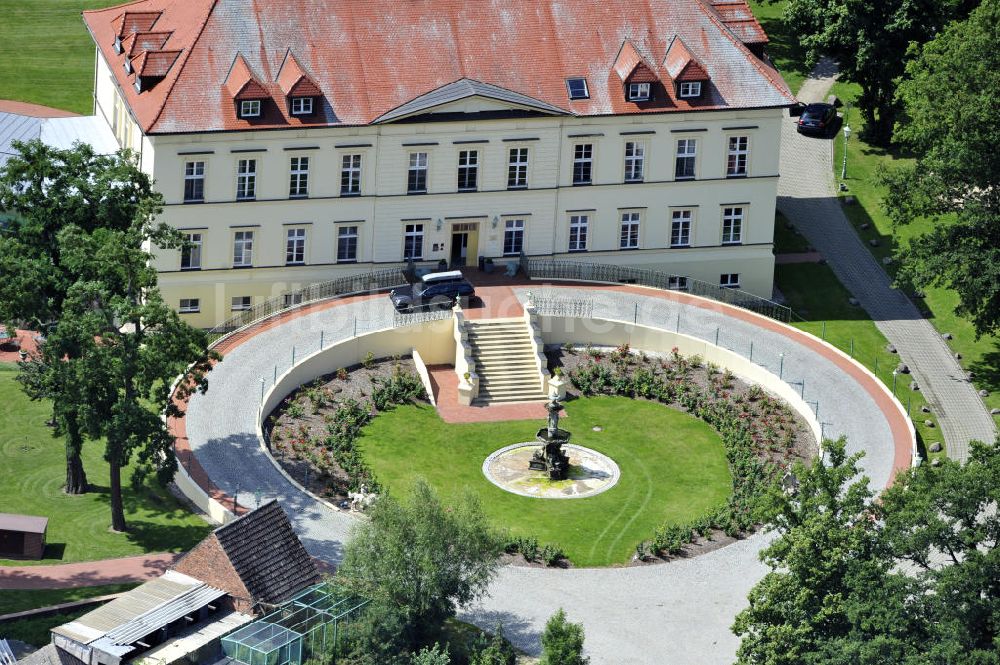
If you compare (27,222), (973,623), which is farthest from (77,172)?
(973,623)

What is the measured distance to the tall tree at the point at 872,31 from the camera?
11581 cm

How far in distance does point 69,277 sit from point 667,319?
32.2 metres

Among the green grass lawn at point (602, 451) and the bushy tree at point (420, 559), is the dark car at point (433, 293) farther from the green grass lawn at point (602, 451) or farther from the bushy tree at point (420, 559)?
the bushy tree at point (420, 559)

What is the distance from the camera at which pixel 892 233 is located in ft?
380

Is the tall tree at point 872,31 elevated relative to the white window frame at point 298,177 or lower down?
elevated

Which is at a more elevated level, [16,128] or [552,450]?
[16,128]

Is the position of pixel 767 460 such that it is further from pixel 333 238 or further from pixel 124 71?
pixel 124 71

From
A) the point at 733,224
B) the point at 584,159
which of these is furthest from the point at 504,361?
the point at 733,224

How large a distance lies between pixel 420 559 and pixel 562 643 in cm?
631

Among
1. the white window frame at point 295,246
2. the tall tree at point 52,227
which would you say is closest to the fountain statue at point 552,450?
the white window frame at point 295,246

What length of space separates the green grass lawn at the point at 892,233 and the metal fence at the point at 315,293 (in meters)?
24.5

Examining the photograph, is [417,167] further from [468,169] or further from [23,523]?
[23,523]

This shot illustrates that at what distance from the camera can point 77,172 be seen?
86562 millimetres

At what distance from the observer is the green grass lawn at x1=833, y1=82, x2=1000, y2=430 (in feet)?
345
